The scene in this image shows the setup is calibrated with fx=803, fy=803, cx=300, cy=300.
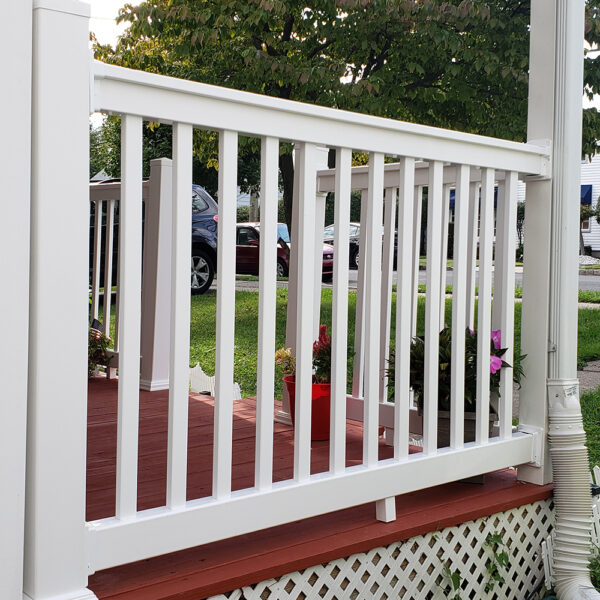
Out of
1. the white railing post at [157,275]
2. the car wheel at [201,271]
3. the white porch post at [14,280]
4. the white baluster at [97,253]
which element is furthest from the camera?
the car wheel at [201,271]

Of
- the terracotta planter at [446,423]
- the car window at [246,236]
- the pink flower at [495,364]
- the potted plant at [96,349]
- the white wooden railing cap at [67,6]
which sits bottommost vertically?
the terracotta planter at [446,423]

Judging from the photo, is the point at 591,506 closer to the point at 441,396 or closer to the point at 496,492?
the point at 496,492

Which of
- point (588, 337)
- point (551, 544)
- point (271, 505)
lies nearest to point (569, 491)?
point (551, 544)

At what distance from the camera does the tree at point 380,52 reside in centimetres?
762

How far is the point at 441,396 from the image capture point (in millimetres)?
2678

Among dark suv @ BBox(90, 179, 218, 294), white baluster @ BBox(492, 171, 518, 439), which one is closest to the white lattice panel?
white baluster @ BBox(492, 171, 518, 439)

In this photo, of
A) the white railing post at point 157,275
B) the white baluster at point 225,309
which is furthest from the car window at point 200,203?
the white baluster at point 225,309

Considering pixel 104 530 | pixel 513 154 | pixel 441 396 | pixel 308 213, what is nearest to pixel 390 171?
pixel 513 154

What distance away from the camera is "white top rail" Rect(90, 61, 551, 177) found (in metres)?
1.63

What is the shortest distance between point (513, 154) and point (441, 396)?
2.69ft

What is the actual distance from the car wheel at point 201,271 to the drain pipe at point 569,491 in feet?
28.8

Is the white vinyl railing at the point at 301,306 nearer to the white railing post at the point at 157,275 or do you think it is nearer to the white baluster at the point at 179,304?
the white baluster at the point at 179,304

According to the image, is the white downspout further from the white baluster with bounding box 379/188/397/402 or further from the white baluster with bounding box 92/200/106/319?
the white baluster with bounding box 92/200/106/319

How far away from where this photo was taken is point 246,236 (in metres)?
13.5
